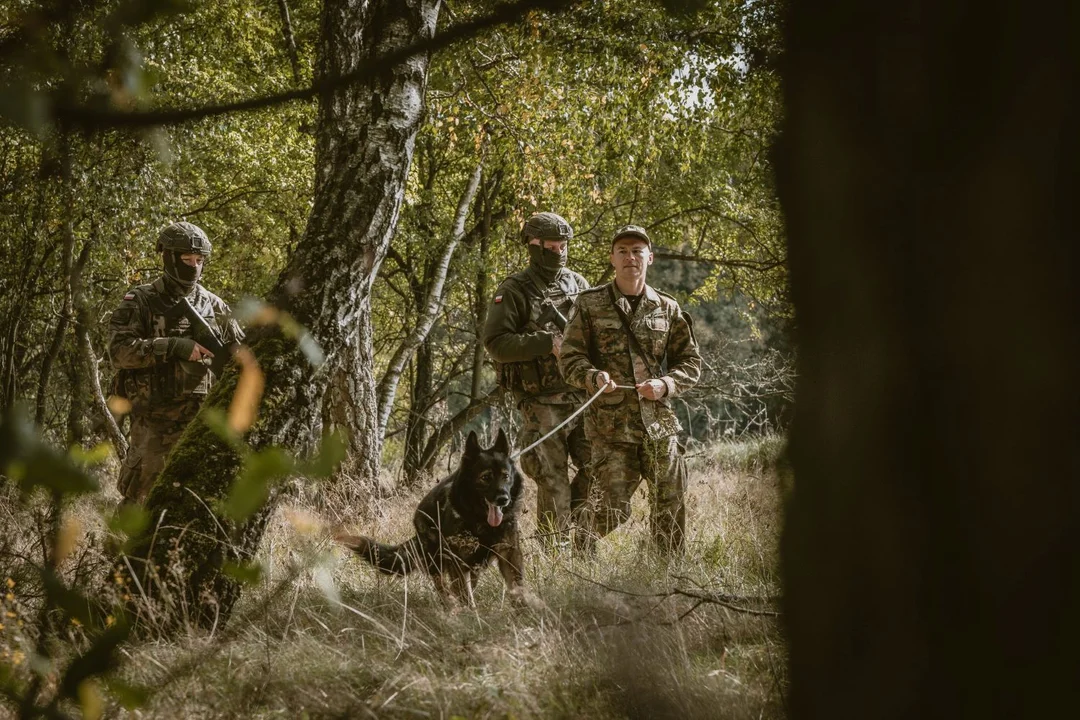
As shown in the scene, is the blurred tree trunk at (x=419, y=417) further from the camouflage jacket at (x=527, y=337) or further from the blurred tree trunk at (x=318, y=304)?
the blurred tree trunk at (x=318, y=304)

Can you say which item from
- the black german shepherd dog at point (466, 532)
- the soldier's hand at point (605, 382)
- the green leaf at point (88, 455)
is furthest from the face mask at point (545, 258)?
the green leaf at point (88, 455)

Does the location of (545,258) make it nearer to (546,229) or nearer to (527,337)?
(546,229)

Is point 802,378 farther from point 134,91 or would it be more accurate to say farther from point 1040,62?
point 134,91

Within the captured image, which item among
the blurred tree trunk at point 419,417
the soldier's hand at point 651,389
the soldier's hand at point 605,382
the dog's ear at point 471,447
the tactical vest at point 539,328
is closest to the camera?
the dog's ear at point 471,447

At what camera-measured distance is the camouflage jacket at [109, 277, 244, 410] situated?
21.2 feet

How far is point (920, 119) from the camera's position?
1.05 metres

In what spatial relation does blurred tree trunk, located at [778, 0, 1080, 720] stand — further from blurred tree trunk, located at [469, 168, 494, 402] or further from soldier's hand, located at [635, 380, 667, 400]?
blurred tree trunk, located at [469, 168, 494, 402]

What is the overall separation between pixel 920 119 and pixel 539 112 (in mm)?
7891

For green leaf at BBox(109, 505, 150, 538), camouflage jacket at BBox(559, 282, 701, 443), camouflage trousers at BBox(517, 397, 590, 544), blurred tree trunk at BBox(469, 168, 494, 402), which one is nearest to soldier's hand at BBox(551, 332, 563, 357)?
camouflage jacket at BBox(559, 282, 701, 443)

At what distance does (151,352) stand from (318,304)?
3.46 metres

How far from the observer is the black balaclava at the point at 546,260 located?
6664mm

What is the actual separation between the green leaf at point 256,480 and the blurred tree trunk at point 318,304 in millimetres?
2456

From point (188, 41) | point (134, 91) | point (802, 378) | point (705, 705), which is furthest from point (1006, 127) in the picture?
point (188, 41)

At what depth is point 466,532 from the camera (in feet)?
14.6
